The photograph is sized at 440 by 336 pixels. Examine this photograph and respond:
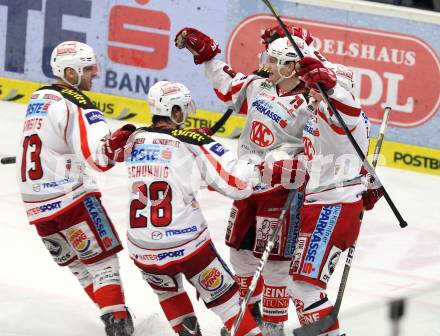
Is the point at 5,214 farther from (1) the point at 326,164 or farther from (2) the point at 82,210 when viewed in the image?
(1) the point at 326,164

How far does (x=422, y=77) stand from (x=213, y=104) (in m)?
1.80

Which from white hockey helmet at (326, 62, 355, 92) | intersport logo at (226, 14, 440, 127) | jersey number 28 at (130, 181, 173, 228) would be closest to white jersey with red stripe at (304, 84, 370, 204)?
white hockey helmet at (326, 62, 355, 92)

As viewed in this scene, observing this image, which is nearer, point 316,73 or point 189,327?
point 316,73

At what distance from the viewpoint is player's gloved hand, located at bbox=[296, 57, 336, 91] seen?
227 inches

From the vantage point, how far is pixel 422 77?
9711 millimetres

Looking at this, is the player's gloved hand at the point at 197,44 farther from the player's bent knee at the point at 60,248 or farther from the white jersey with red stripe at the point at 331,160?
the player's bent knee at the point at 60,248

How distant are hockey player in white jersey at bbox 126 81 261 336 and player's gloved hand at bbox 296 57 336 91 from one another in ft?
1.72

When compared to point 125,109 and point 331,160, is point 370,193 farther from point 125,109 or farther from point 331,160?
point 125,109

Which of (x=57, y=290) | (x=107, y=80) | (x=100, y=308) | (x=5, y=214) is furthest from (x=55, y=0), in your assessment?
(x=100, y=308)

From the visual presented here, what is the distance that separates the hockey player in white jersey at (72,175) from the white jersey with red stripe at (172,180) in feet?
1.40

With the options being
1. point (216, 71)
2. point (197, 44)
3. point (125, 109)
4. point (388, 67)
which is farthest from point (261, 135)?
point (125, 109)

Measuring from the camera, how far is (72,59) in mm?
6449

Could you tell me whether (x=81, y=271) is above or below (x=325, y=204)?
below

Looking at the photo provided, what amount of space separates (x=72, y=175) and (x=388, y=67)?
13.3 feet
